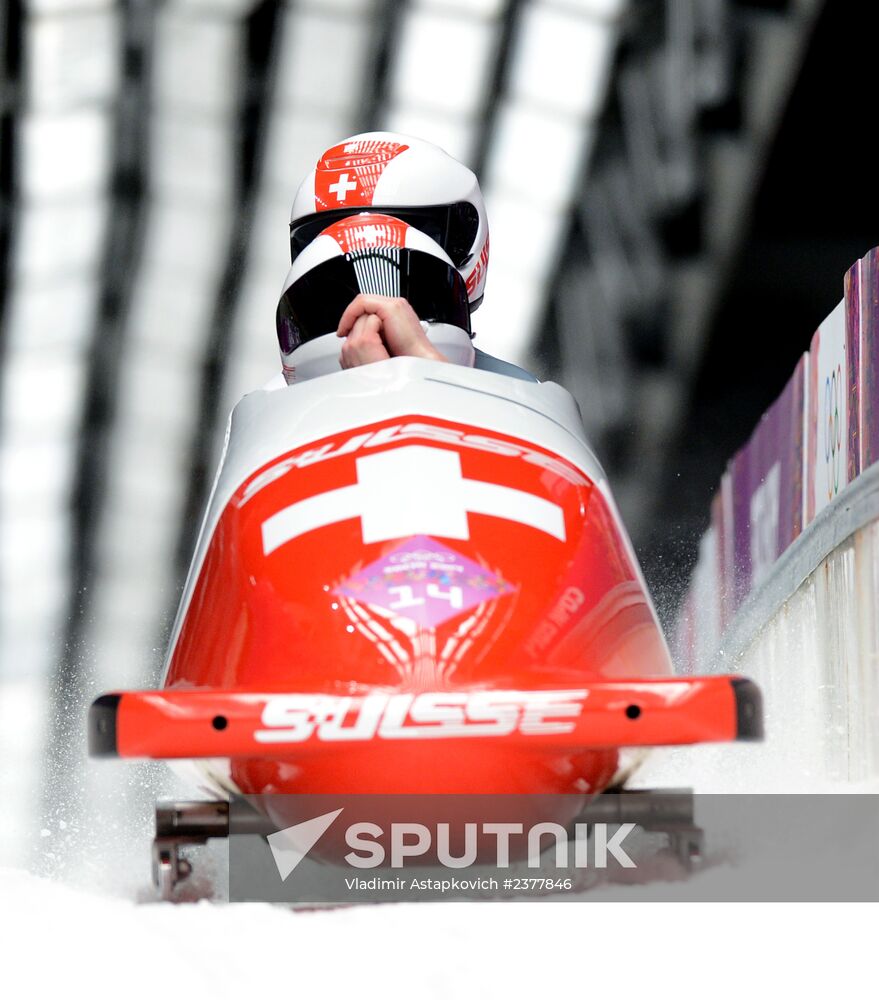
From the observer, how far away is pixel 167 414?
10.2 metres

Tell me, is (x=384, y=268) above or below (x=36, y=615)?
below

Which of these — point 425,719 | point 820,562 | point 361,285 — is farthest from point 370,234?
point 820,562

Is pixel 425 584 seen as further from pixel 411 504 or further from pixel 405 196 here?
pixel 405 196

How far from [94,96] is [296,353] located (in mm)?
5186

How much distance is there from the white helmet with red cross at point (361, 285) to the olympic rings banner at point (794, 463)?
1088 millimetres

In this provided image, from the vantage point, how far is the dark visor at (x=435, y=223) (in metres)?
3.95

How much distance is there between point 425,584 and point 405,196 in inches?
76.8

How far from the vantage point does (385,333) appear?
2801 millimetres

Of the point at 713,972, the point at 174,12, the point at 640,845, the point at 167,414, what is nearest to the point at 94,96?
the point at 174,12

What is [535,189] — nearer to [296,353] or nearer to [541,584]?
[296,353]

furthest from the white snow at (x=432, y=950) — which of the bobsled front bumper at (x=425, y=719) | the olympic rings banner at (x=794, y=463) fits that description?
the olympic rings banner at (x=794, y=463)

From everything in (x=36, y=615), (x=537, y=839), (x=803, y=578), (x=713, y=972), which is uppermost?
(x=36, y=615)

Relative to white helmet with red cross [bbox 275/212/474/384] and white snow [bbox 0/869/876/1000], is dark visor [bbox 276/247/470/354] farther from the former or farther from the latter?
white snow [bbox 0/869/876/1000]

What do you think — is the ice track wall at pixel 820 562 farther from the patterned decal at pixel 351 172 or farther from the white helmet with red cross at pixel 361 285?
the patterned decal at pixel 351 172
